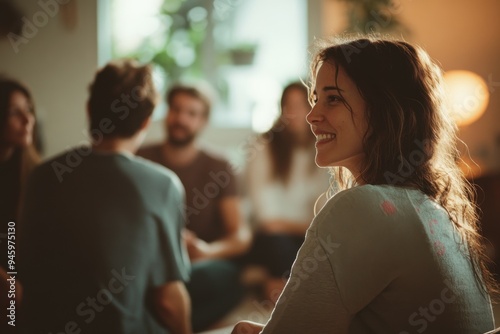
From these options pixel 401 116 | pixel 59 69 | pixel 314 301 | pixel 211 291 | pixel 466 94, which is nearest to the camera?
pixel 314 301

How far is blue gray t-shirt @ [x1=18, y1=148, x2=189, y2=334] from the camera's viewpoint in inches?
55.6

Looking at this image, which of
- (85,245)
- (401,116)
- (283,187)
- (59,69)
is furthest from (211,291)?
(401,116)

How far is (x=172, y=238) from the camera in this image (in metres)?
1.56

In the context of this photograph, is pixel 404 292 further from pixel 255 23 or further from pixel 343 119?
pixel 255 23

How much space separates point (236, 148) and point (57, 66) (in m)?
1.21

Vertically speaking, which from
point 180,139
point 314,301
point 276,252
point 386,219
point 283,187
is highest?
point 386,219

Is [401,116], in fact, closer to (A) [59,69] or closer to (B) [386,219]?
(B) [386,219]

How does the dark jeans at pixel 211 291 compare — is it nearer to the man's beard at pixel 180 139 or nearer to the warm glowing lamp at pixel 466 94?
the man's beard at pixel 180 139

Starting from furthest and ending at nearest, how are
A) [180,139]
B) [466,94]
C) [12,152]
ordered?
1. [466,94]
2. [180,139]
3. [12,152]

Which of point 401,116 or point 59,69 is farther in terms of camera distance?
point 59,69

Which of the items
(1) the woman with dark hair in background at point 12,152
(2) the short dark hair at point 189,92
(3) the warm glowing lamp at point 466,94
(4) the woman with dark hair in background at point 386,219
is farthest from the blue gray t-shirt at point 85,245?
(3) the warm glowing lamp at point 466,94

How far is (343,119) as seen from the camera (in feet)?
3.26

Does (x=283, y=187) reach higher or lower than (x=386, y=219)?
lower

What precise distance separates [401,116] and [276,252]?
1.86m
